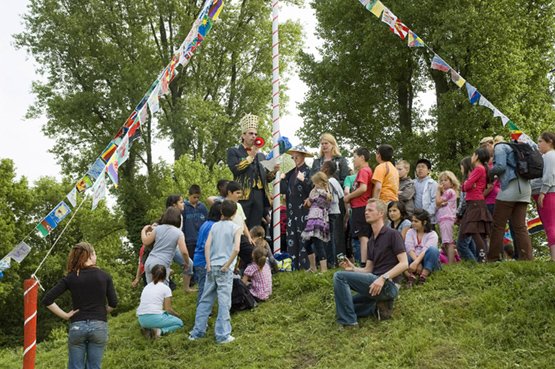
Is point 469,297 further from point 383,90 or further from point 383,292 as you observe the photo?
point 383,90

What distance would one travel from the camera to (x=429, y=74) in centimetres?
2438

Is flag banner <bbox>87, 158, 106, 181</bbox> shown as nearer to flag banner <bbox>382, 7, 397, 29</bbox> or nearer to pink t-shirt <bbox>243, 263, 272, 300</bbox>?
pink t-shirt <bbox>243, 263, 272, 300</bbox>

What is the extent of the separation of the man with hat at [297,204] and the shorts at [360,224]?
39.7 inches

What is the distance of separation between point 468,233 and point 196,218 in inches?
191

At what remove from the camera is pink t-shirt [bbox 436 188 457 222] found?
1100 centimetres

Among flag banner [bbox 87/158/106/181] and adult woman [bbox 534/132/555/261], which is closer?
adult woman [bbox 534/132/555/261]

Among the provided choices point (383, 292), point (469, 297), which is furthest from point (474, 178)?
point (383, 292)

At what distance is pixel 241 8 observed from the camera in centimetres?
3281

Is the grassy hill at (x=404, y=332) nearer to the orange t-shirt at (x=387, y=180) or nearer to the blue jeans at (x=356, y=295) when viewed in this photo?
the blue jeans at (x=356, y=295)

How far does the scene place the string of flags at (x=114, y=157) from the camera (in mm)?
10648

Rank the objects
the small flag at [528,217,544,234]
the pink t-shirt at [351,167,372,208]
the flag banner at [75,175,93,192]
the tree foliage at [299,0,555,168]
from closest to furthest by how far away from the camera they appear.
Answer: the pink t-shirt at [351,167,372,208]
the flag banner at [75,175,93,192]
the small flag at [528,217,544,234]
the tree foliage at [299,0,555,168]

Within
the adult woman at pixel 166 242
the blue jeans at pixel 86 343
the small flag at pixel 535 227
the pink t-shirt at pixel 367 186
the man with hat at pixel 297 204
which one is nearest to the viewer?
the blue jeans at pixel 86 343

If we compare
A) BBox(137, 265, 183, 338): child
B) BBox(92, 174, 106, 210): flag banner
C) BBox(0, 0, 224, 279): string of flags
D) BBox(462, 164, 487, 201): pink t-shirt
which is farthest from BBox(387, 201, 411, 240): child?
BBox(92, 174, 106, 210): flag banner

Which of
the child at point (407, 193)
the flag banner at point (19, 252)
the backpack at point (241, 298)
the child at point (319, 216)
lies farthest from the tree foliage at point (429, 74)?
the flag banner at point (19, 252)
